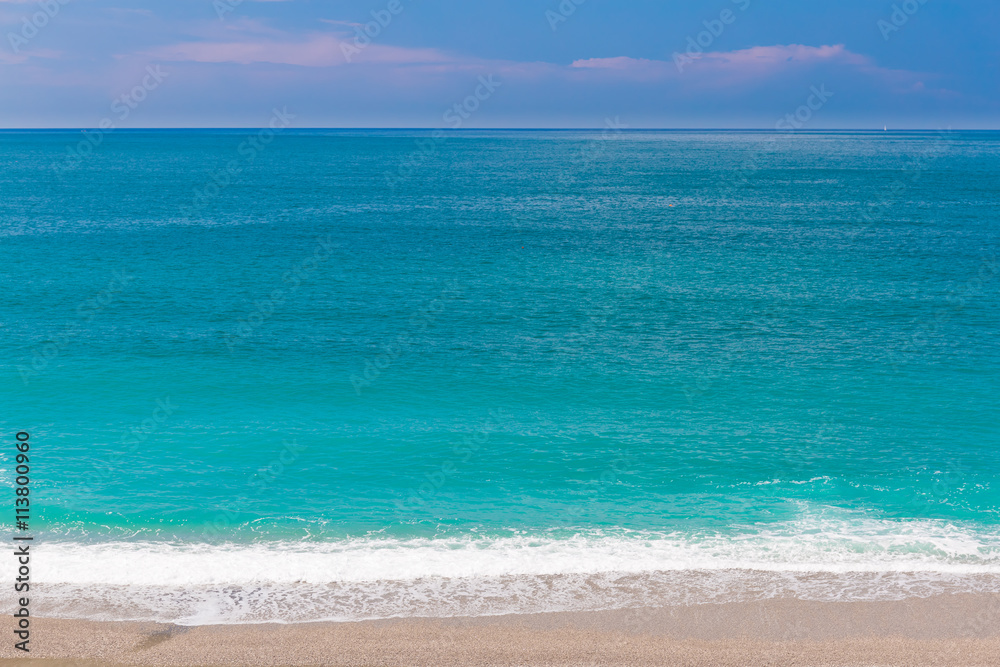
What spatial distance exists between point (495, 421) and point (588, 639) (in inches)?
527

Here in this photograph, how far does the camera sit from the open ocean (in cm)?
1845

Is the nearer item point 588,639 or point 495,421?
point 588,639

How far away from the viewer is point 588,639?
15.5 metres

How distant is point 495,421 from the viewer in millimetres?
28469

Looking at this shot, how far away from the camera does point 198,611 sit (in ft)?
54.3

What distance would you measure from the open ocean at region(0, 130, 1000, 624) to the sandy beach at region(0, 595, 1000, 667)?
0.69 metres

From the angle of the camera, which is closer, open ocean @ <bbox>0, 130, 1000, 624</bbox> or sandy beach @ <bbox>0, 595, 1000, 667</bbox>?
sandy beach @ <bbox>0, 595, 1000, 667</bbox>

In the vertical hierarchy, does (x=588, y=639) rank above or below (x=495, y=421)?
below

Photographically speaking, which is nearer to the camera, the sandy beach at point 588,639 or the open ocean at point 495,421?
the sandy beach at point 588,639

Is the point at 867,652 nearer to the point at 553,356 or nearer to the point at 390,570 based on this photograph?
the point at 390,570

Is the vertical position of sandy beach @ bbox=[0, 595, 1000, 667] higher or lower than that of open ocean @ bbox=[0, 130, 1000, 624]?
lower

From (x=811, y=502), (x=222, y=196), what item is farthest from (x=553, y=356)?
(x=222, y=196)

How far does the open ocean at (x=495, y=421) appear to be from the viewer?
18.5 metres

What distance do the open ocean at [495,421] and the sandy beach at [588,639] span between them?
69 centimetres
